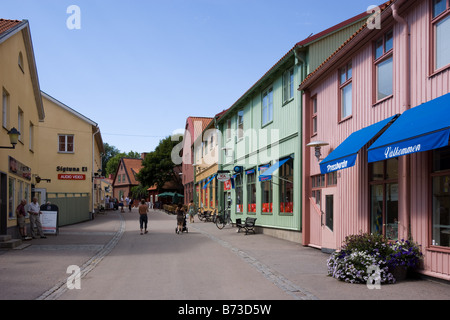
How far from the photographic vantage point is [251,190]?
79.6 feet

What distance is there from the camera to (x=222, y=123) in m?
31.4

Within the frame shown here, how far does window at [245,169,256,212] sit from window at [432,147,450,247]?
14534 millimetres

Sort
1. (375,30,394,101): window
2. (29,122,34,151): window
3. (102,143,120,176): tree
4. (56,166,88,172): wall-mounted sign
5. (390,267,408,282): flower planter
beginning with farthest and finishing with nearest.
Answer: (102,143,120,176): tree
(56,166,88,172): wall-mounted sign
(29,122,34,151): window
(375,30,394,101): window
(390,267,408,282): flower planter

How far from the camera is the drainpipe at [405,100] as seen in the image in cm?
979

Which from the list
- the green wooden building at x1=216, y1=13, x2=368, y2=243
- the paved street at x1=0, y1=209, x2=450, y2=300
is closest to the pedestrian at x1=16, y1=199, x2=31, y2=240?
the paved street at x1=0, y1=209, x2=450, y2=300

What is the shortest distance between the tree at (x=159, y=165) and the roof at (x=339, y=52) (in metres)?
47.2

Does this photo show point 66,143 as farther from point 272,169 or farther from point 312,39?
point 312,39

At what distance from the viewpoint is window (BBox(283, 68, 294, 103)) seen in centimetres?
1855

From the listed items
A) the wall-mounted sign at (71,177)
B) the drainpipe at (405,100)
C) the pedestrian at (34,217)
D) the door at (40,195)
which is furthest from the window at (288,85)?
the wall-mounted sign at (71,177)

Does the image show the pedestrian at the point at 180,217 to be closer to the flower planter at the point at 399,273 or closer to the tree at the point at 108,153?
the flower planter at the point at 399,273

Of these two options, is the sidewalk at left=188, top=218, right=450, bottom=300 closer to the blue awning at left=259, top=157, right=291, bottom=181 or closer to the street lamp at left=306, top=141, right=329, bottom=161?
the street lamp at left=306, top=141, right=329, bottom=161

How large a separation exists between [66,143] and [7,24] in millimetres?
18084

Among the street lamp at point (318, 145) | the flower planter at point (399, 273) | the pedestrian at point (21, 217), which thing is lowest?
the flower planter at point (399, 273)
